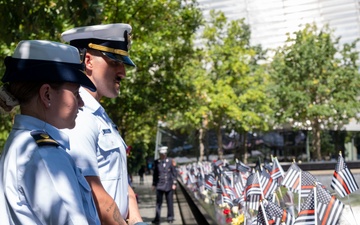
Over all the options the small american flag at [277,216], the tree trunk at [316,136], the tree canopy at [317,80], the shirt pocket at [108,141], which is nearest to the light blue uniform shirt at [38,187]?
the shirt pocket at [108,141]

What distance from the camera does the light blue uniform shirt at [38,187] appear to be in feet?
8.07

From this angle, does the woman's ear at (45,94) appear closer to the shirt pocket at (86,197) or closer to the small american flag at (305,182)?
the shirt pocket at (86,197)

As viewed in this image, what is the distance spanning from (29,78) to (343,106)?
41.7 m

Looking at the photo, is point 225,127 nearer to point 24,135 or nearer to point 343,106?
point 343,106

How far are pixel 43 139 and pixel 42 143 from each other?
25 millimetres

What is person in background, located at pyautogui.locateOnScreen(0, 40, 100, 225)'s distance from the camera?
2.47 metres

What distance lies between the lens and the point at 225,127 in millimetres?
53406

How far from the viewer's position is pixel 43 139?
100 inches

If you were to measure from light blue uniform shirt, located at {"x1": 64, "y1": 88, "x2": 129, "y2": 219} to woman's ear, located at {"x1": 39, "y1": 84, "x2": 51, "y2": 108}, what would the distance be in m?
0.52

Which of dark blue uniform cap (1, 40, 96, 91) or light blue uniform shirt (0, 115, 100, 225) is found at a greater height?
dark blue uniform cap (1, 40, 96, 91)

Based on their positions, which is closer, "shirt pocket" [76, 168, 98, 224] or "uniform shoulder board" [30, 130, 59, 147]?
"uniform shoulder board" [30, 130, 59, 147]

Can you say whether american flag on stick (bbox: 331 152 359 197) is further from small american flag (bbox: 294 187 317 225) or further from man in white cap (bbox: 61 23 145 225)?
man in white cap (bbox: 61 23 145 225)

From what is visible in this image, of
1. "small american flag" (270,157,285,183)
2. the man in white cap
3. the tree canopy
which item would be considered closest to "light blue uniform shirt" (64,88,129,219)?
the man in white cap

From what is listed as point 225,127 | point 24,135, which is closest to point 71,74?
point 24,135
